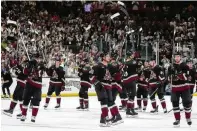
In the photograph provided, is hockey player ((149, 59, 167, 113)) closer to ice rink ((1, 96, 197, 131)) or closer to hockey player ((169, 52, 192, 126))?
ice rink ((1, 96, 197, 131))

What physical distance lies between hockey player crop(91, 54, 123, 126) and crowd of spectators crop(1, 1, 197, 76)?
802 centimetres

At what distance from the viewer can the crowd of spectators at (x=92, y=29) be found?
1970 cm

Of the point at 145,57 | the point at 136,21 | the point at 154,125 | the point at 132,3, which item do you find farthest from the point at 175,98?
the point at 132,3

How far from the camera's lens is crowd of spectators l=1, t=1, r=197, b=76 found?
776 inches

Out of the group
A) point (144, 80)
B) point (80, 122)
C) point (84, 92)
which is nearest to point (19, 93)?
point (80, 122)

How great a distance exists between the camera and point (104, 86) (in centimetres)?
1023

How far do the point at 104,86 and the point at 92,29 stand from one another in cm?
1420

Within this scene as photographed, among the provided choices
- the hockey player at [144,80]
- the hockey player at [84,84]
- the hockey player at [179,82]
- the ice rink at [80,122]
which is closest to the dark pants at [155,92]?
the hockey player at [144,80]

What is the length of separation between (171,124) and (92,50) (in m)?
9.33

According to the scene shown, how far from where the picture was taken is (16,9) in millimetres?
25016

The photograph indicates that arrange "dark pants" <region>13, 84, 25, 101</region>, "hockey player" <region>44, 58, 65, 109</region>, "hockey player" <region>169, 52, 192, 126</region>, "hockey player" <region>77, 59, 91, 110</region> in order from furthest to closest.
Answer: "hockey player" <region>77, 59, 91, 110</region> → "hockey player" <region>44, 58, 65, 109</region> → "dark pants" <region>13, 84, 25, 101</region> → "hockey player" <region>169, 52, 192, 126</region>

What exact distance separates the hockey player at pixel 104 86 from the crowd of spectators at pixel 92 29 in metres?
8.02

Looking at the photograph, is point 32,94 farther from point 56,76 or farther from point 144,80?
point 144,80

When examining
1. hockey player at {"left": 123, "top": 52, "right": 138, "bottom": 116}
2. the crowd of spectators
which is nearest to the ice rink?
hockey player at {"left": 123, "top": 52, "right": 138, "bottom": 116}
